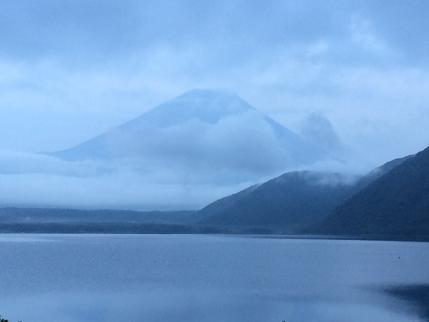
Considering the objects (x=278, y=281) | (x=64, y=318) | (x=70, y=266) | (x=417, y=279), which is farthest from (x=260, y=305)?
(x=70, y=266)

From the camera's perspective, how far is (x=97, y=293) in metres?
72.6

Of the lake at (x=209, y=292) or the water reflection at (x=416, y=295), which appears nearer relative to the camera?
the lake at (x=209, y=292)

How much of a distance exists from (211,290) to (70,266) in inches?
1793

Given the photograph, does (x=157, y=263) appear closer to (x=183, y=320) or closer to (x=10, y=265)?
(x=10, y=265)

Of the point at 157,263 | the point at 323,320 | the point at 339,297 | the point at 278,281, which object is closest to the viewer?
the point at 323,320

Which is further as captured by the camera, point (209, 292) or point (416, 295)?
point (209, 292)

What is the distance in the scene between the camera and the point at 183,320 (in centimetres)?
5638

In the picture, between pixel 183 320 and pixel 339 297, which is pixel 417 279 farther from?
pixel 183 320

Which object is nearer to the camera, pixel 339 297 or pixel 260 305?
pixel 260 305

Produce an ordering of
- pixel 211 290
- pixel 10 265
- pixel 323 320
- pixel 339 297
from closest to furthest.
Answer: pixel 323 320
pixel 339 297
pixel 211 290
pixel 10 265

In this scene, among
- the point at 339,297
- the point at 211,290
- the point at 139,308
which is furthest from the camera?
the point at 211,290

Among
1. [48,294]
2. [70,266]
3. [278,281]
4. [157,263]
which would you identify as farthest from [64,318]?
[157,263]

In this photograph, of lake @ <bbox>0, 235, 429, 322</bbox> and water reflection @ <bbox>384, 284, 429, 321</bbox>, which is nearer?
lake @ <bbox>0, 235, 429, 322</bbox>

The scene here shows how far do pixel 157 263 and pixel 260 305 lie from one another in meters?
64.9
